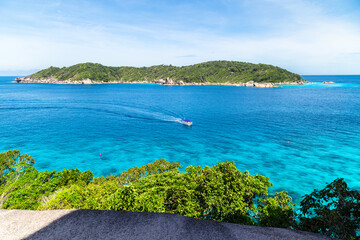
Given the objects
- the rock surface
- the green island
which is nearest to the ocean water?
the green island

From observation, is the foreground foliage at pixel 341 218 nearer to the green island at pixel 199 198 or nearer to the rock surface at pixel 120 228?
the green island at pixel 199 198

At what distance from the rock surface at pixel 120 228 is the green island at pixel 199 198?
482cm

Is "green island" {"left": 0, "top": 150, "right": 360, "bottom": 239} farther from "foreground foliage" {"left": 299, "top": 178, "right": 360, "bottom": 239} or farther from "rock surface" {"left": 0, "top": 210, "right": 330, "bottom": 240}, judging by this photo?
"rock surface" {"left": 0, "top": 210, "right": 330, "bottom": 240}

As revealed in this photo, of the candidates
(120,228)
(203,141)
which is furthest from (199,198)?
(203,141)

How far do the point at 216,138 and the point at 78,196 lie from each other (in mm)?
46081

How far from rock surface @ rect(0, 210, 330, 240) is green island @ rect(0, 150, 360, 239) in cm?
482

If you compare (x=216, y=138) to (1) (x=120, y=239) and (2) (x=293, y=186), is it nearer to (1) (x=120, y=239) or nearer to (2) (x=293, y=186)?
(2) (x=293, y=186)

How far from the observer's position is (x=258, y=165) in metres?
42.1

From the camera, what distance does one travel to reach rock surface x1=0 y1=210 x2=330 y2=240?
9.41 metres

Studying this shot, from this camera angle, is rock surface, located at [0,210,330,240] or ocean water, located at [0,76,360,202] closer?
rock surface, located at [0,210,330,240]

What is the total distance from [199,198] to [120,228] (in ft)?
39.2

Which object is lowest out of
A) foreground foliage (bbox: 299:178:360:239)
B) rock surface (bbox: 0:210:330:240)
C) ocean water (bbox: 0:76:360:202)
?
ocean water (bbox: 0:76:360:202)

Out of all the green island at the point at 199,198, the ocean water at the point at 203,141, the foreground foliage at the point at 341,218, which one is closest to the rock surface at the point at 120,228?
the foreground foliage at the point at 341,218

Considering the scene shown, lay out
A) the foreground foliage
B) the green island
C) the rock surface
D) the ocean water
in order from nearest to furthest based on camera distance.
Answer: the rock surface < the foreground foliage < the green island < the ocean water
